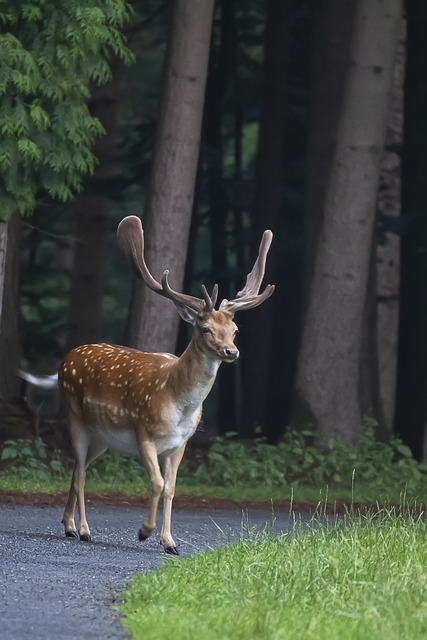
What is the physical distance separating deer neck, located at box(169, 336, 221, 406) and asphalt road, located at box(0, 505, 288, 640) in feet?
3.10

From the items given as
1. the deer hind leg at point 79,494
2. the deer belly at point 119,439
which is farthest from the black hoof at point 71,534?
the deer belly at point 119,439

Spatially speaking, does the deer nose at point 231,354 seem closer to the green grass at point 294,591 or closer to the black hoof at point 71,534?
the green grass at point 294,591

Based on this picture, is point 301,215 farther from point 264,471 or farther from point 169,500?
point 169,500

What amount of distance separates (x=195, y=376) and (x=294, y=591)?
3548mm

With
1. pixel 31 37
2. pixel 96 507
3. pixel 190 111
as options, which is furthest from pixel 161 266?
pixel 96 507

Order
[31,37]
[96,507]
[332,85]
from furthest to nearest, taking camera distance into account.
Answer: [332,85]
[31,37]
[96,507]

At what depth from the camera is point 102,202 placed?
2902 cm

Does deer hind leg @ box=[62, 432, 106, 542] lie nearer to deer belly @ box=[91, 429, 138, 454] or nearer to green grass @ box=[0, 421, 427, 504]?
deer belly @ box=[91, 429, 138, 454]

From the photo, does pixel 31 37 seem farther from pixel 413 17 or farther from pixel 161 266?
pixel 413 17

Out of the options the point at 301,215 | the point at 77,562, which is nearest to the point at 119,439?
the point at 77,562

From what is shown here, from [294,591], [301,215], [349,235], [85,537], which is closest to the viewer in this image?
[294,591]

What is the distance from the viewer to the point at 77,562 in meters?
10.6

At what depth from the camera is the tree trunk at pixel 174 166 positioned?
63.2ft

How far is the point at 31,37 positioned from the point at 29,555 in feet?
24.9
